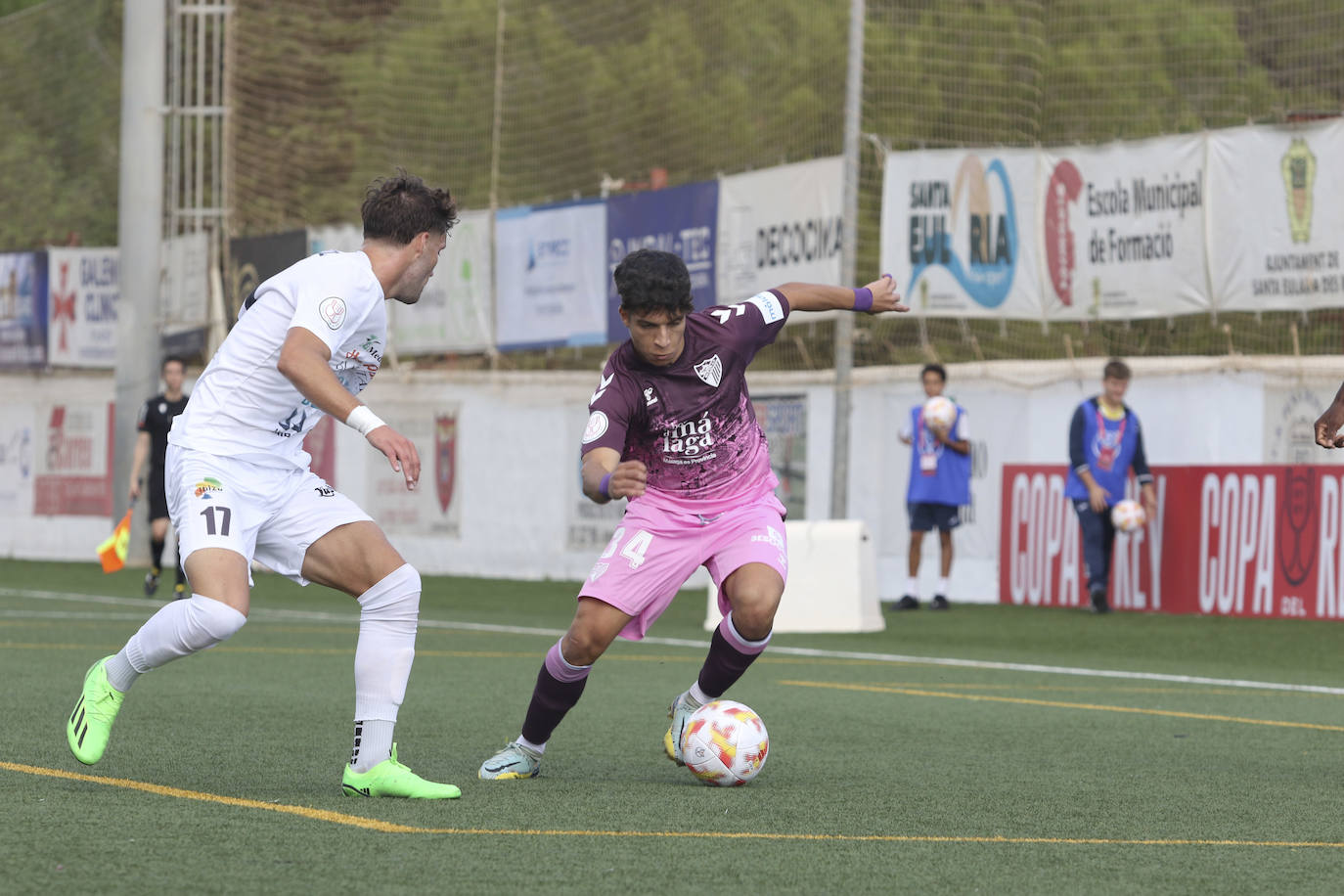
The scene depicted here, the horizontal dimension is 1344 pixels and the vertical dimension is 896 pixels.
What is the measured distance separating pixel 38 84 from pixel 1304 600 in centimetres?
2443

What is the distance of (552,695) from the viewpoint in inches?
273

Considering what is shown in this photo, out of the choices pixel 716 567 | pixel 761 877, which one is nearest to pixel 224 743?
pixel 716 567

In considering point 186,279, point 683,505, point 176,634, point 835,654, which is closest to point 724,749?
point 683,505

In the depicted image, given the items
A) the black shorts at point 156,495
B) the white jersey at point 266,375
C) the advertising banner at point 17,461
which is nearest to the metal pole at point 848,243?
the black shorts at point 156,495

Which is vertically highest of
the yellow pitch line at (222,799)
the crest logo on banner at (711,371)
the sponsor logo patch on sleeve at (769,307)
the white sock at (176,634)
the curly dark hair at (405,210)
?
the curly dark hair at (405,210)

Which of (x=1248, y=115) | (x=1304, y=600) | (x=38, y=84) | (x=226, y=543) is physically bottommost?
(x=1304, y=600)

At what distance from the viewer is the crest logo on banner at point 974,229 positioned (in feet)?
60.7

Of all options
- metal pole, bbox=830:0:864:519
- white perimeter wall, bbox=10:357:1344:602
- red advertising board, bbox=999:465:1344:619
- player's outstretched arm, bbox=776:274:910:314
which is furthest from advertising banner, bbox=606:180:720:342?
player's outstretched arm, bbox=776:274:910:314

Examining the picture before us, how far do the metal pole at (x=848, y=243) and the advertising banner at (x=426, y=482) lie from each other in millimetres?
6677

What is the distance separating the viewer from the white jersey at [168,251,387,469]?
6254 millimetres

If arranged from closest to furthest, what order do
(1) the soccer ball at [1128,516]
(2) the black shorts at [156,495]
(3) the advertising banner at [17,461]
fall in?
(1) the soccer ball at [1128,516]
(2) the black shorts at [156,495]
(3) the advertising banner at [17,461]

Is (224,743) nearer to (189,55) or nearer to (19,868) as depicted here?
(19,868)

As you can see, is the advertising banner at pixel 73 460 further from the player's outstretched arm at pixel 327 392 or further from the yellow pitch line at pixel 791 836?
the yellow pitch line at pixel 791 836

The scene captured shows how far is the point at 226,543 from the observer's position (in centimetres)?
618
